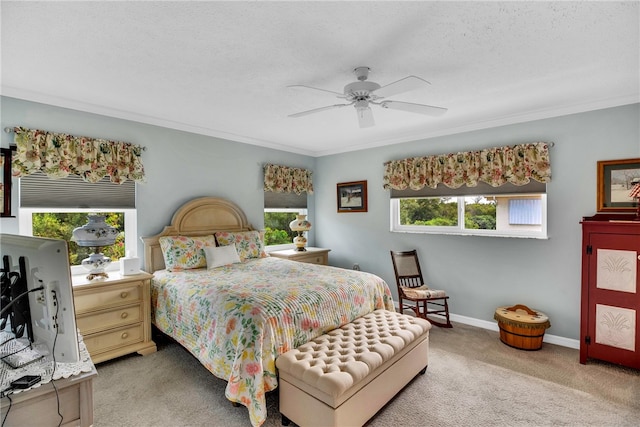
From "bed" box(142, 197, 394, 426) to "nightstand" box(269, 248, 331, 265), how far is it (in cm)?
54

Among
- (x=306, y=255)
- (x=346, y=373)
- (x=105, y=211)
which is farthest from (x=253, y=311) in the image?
(x=306, y=255)

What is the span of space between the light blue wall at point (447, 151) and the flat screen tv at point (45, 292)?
88.7 inches

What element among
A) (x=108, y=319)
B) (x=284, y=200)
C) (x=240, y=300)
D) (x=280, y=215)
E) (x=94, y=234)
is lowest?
(x=108, y=319)

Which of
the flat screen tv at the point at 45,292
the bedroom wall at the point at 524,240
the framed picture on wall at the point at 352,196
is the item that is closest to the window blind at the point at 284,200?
the framed picture on wall at the point at 352,196

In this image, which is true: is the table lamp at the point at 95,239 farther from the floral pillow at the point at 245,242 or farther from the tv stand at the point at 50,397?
the tv stand at the point at 50,397

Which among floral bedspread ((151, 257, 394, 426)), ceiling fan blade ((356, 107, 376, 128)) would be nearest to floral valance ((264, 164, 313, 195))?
floral bedspread ((151, 257, 394, 426))

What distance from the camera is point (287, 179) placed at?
195 inches

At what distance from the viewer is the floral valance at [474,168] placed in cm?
329

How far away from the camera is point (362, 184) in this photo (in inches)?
191

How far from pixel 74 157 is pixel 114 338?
69.2 inches

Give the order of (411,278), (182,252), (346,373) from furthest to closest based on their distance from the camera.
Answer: (411,278), (182,252), (346,373)

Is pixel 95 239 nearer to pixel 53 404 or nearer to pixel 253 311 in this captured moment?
pixel 253 311

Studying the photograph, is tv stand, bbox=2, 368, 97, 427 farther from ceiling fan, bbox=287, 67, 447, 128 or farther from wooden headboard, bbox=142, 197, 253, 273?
wooden headboard, bbox=142, 197, 253, 273

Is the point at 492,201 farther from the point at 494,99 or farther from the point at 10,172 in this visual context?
the point at 10,172
